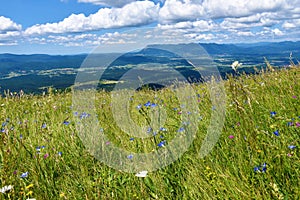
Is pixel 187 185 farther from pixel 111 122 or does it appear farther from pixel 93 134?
pixel 111 122

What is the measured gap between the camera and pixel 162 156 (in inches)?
107

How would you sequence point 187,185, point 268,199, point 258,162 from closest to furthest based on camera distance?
1. point 268,199
2. point 187,185
3. point 258,162

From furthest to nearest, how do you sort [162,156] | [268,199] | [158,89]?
[158,89] → [162,156] → [268,199]

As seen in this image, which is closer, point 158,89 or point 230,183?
point 230,183

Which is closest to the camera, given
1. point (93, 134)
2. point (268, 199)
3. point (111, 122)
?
point (268, 199)

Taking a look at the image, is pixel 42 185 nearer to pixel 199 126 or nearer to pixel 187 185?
pixel 187 185

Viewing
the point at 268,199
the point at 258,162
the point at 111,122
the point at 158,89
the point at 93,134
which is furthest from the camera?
the point at 158,89

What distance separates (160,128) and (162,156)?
2.40 ft

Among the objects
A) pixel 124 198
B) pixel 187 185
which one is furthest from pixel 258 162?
pixel 124 198

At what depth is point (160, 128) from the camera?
11.2 feet

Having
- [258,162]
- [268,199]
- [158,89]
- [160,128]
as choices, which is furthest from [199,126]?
[158,89]

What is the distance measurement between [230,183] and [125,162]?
1.07m

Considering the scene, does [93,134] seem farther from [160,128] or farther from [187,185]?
[187,185]

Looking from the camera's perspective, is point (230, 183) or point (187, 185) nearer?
point (230, 183)
